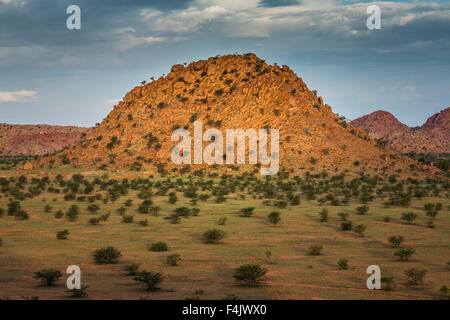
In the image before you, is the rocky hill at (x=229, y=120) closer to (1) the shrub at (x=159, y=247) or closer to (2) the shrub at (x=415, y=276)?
(1) the shrub at (x=159, y=247)

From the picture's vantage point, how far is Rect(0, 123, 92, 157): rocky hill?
457ft

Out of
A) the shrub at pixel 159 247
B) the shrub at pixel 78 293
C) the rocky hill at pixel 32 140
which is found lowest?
the shrub at pixel 159 247

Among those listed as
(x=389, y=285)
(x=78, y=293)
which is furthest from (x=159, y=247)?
(x=389, y=285)

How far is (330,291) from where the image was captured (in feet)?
43.7

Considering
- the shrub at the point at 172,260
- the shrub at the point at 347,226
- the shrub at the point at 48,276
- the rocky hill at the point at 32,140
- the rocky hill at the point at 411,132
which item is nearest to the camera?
the shrub at the point at 48,276

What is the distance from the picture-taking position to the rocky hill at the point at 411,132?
14512 centimetres

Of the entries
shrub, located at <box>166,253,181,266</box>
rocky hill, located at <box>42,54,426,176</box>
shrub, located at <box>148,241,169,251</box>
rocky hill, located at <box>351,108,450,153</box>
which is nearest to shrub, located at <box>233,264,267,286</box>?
shrub, located at <box>166,253,181,266</box>

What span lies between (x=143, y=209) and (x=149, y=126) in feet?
150

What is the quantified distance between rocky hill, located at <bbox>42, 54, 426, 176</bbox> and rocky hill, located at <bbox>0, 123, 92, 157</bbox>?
198 ft

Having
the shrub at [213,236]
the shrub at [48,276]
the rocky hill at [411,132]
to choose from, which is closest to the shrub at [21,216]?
the shrub at [213,236]

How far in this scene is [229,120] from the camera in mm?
74750

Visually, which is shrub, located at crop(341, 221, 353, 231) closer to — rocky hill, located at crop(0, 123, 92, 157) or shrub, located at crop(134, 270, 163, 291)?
shrub, located at crop(134, 270, 163, 291)

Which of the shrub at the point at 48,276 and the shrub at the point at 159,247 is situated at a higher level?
the shrub at the point at 48,276

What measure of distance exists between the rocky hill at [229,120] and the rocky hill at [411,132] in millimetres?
63203
